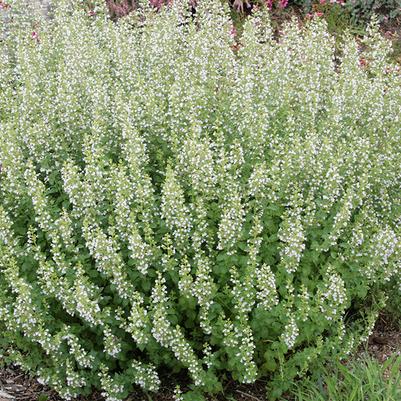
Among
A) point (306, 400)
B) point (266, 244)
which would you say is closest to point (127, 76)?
point (266, 244)

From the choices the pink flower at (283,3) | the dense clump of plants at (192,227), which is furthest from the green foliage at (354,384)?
the pink flower at (283,3)

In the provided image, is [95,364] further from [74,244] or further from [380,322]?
[380,322]

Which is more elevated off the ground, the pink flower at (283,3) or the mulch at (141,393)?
the pink flower at (283,3)

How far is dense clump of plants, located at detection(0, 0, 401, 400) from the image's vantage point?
3449 mm

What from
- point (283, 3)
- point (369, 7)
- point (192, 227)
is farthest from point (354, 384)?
point (369, 7)

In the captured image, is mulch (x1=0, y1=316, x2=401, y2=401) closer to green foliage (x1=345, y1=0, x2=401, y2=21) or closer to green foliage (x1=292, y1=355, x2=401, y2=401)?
green foliage (x1=292, y1=355, x2=401, y2=401)

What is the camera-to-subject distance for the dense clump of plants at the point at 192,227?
11.3 ft

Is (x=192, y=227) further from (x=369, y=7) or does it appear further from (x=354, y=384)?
(x=369, y=7)

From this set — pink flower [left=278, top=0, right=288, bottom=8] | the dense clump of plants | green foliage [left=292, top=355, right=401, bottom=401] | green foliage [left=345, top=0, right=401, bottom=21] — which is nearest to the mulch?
the dense clump of plants

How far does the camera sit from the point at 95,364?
3625mm

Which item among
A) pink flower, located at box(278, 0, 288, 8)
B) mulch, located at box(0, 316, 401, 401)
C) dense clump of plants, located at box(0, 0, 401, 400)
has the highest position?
pink flower, located at box(278, 0, 288, 8)

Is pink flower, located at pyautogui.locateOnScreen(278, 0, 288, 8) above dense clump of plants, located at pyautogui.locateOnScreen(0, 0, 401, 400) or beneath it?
above

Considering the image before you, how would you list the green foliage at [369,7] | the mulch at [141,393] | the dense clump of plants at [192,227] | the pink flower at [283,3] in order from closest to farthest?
the dense clump of plants at [192,227], the mulch at [141,393], the pink flower at [283,3], the green foliage at [369,7]

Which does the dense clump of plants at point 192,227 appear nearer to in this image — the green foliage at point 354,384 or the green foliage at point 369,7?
the green foliage at point 354,384
